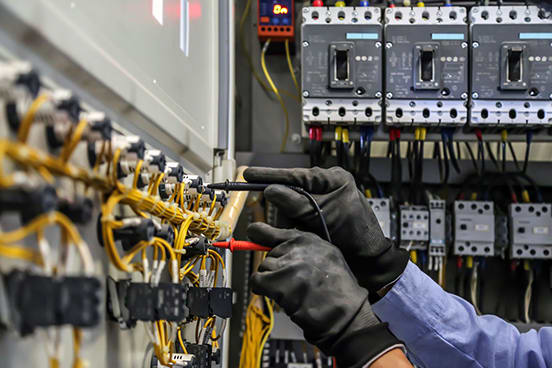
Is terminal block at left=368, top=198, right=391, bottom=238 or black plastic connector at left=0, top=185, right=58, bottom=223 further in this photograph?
terminal block at left=368, top=198, right=391, bottom=238

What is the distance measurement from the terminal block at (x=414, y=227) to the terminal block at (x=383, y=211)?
6 cm

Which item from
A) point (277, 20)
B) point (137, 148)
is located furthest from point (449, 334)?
point (277, 20)

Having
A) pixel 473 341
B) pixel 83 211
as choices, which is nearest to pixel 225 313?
pixel 83 211

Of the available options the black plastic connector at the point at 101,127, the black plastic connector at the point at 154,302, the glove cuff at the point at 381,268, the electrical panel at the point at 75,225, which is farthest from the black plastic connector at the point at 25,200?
the glove cuff at the point at 381,268

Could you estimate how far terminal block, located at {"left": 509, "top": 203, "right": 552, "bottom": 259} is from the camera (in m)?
1.88

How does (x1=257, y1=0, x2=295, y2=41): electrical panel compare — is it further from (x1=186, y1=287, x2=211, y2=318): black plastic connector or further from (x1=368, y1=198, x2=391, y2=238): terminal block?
(x1=186, y1=287, x2=211, y2=318): black plastic connector

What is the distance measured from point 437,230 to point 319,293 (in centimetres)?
115

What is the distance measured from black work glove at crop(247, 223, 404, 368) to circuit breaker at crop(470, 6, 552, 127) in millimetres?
1081

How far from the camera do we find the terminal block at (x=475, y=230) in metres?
1.89

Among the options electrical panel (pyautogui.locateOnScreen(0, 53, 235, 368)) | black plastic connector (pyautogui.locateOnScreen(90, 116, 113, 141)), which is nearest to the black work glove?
electrical panel (pyautogui.locateOnScreen(0, 53, 235, 368))

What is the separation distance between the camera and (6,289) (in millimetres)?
426

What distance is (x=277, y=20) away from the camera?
6.66ft

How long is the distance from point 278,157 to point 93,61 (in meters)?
1.46

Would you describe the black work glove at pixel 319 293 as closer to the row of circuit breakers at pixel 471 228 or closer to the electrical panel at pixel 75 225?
the electrical panel at pixel 75 225
